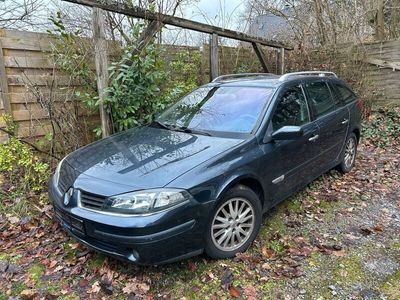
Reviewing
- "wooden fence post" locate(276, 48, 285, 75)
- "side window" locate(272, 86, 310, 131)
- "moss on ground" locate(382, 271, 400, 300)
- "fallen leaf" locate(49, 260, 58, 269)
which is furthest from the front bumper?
"wooden fence post" locate(276, 48, 285, 75)

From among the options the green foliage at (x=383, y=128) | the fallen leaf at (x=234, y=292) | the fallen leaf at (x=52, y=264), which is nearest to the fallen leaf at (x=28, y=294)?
the fallen leaf at (x=52, y=264)

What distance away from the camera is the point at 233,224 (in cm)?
308

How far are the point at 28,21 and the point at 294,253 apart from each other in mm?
Result: 8105

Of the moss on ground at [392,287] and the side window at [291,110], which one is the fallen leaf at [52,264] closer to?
the side window at [291,110]

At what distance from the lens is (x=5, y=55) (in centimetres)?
425

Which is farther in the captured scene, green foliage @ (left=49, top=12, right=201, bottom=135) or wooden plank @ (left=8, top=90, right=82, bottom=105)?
green foliage @ (left=49, top=12, right=201, bottom=135)

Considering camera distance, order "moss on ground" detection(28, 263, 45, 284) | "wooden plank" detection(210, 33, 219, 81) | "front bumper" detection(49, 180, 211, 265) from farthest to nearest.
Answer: "wooden plank" detection(210, 33, 219, 81), "moss on ground" detection(28, 263, 45, 284), "front bumper" detection(49, 180, 211, 265)

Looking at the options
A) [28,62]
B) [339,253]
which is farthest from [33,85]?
[339,253]

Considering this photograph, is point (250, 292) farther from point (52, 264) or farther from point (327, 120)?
point (327, 120)

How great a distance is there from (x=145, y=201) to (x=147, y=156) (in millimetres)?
615

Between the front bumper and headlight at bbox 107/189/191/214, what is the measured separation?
0.05 metres

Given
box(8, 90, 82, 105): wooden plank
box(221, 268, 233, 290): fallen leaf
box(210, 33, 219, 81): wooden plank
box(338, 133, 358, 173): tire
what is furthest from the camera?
box(210, 33, 219, 81): wooden plank

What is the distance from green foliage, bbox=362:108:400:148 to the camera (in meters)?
7.34

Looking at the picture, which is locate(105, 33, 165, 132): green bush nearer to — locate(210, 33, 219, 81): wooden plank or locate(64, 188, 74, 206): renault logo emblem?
locate(210, 33, 219, 81): wooden plank
